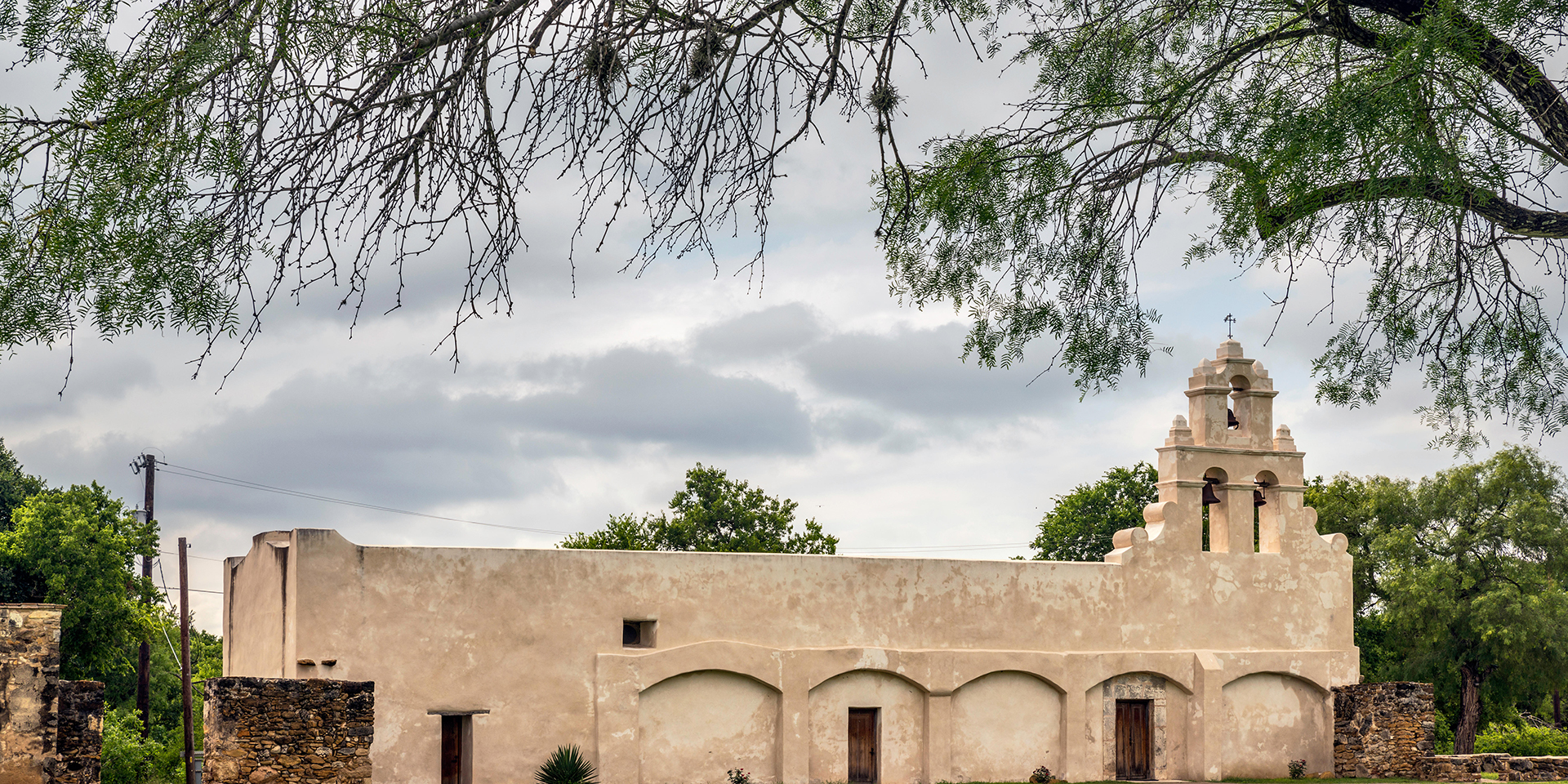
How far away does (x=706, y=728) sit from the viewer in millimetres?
A: 19312

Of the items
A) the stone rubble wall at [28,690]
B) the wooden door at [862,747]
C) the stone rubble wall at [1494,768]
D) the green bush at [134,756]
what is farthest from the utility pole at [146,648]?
the stone rubble wall at [1494,768]

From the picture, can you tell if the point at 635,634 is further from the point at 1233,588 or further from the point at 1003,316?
the point at 1003,316

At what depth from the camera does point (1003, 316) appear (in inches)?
315

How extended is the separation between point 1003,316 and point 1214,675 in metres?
15.7

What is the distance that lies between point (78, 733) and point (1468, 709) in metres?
29.3

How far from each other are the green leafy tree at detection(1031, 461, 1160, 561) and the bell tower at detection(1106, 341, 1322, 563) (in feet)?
55.4

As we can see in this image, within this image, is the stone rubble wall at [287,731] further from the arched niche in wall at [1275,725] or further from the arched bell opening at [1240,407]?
the arched bell opening at [1240,407]

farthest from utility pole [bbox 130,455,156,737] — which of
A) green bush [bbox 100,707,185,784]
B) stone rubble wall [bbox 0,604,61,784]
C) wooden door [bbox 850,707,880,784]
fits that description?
wooden door [bbox 850,707,880,784]

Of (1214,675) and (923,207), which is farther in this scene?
(1214,675)

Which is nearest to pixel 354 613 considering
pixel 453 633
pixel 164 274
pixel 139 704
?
pixel 453 633

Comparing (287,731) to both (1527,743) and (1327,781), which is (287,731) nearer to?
(1327,781)

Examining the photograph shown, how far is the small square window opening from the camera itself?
63.3 feet

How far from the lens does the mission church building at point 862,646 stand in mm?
17906

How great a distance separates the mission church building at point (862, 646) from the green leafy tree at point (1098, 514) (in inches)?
667
